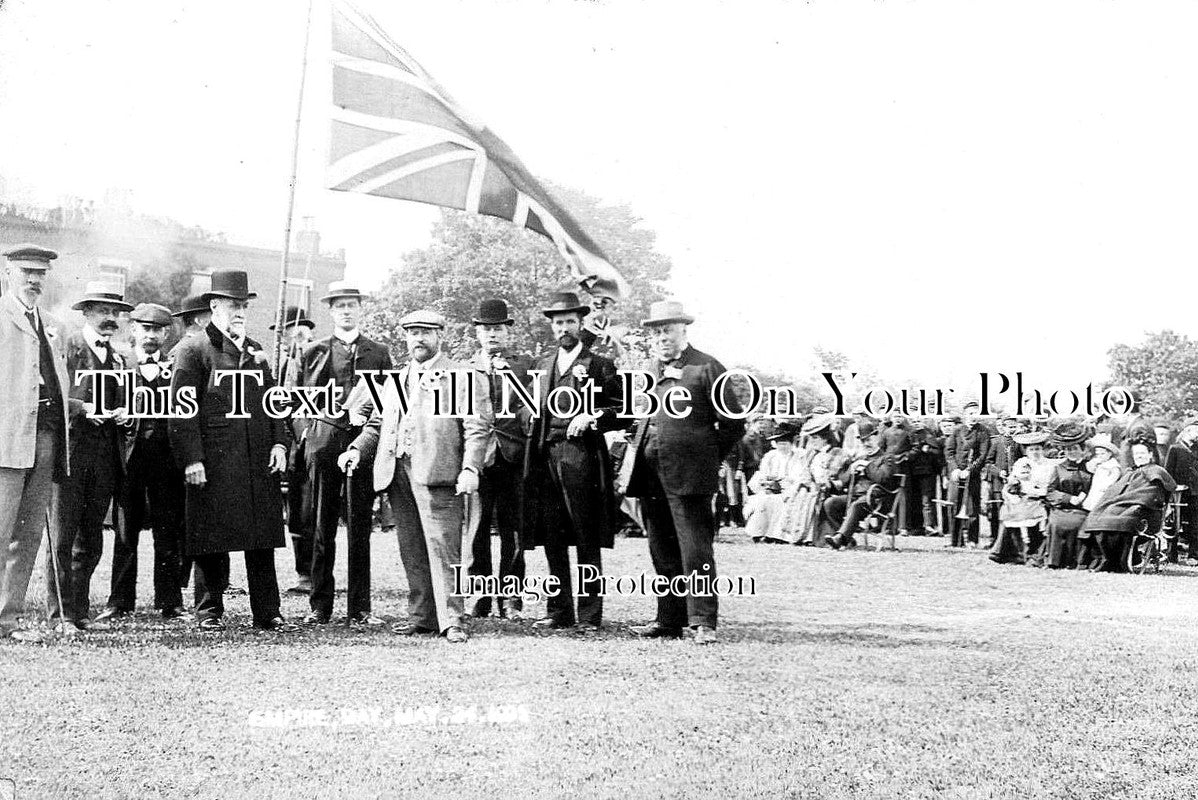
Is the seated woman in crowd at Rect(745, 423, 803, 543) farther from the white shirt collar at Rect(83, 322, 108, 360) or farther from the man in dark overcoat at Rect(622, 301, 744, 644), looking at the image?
the white shirt collar at Rect(83, 322, 108, 360)

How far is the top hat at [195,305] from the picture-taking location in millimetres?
7383

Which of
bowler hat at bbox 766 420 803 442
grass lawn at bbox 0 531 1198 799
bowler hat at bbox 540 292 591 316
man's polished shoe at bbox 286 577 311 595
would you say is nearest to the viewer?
grass lawn at bbox 0 531 1198 799

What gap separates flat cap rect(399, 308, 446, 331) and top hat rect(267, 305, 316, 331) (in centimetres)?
114

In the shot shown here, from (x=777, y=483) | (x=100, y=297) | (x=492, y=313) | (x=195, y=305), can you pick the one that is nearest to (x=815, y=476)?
(x=777, y=483)

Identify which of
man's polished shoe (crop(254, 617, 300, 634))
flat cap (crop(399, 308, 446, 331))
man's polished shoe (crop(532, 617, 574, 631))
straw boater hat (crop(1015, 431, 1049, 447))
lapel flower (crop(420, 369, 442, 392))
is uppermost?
flat cap (crop(399, 308, 446, 331))

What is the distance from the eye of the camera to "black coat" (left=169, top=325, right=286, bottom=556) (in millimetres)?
6676

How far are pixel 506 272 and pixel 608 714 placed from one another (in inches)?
113

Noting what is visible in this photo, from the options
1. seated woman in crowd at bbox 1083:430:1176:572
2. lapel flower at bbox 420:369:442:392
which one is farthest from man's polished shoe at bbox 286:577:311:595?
seated woman in crowd at bbox 1083:430:1176:572

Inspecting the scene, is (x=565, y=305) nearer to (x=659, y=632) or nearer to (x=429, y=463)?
(x=429, y=463)

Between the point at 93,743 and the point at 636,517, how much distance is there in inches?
194

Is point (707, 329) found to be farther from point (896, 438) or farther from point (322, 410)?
point (896, 438)

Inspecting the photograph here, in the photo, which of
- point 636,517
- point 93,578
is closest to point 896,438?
point 636,517

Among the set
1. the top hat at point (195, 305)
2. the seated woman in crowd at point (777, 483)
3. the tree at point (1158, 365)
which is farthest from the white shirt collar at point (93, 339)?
the tree at point (1158, 365)

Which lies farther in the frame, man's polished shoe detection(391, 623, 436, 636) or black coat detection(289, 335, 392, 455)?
black coat detection(289, 335, 392, 455)
